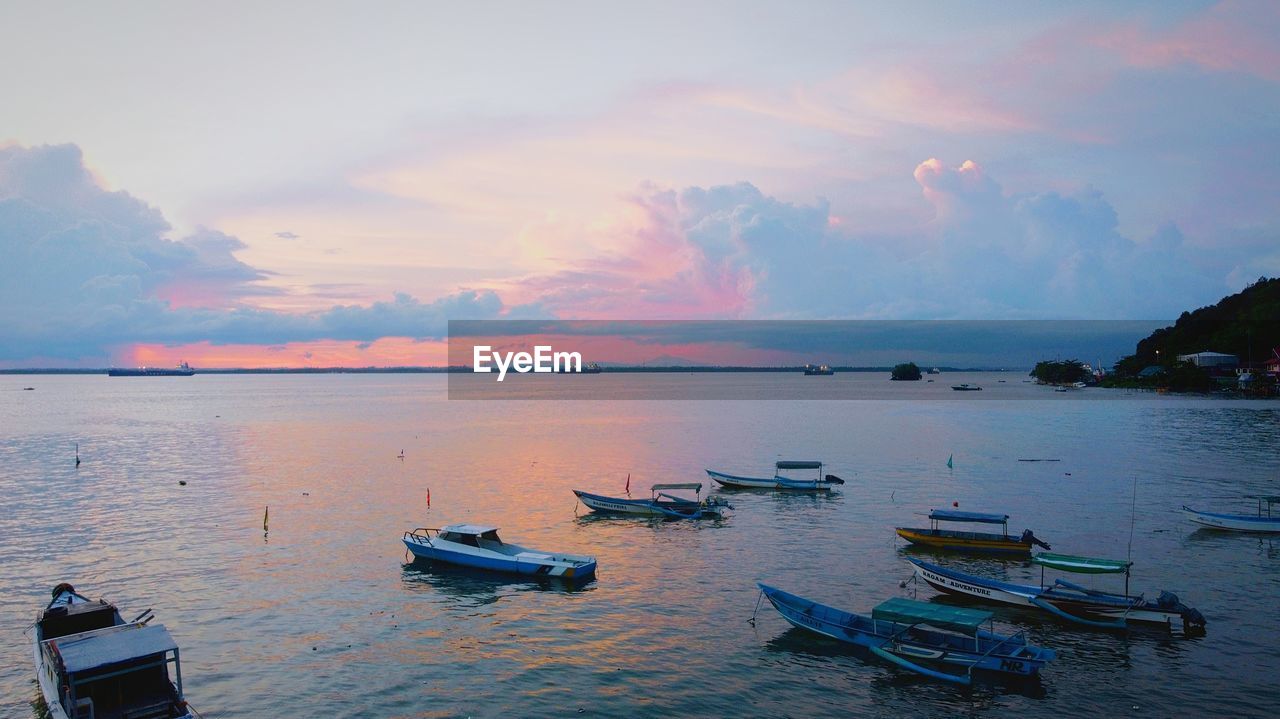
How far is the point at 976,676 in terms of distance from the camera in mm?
26953

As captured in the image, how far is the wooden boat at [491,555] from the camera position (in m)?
37.8

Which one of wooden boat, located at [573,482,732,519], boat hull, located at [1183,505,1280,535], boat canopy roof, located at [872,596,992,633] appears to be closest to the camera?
boat canopy roof, located at [872,596,992,633]

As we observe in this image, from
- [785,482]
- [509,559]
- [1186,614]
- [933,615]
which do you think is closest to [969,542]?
[1186,614]

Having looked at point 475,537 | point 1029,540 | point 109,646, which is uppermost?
point 109,646

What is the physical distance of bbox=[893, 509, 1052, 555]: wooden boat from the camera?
42.4 m

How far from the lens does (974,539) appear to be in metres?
43.1

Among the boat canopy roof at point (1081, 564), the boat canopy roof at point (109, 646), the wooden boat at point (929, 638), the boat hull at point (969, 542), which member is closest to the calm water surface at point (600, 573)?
the wooden boat at point (929, 638)

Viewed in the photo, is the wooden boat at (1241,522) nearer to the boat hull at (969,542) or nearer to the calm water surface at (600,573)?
the calm water surface at (600,573)

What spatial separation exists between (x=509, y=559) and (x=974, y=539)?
82.8 feet

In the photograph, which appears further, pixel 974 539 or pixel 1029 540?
pixel 974 539

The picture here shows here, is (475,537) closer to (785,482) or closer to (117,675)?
(117,675)

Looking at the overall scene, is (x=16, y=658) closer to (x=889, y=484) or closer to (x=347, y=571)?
(x=347, y=571)

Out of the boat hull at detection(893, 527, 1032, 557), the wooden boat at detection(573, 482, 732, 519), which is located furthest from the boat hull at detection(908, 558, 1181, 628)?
the wooden boat at detection(573, 482, 732, 519)

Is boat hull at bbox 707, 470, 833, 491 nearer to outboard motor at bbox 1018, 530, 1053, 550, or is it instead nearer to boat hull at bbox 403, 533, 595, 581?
outboard motor at bbox 1018, 530, 1053, 550
